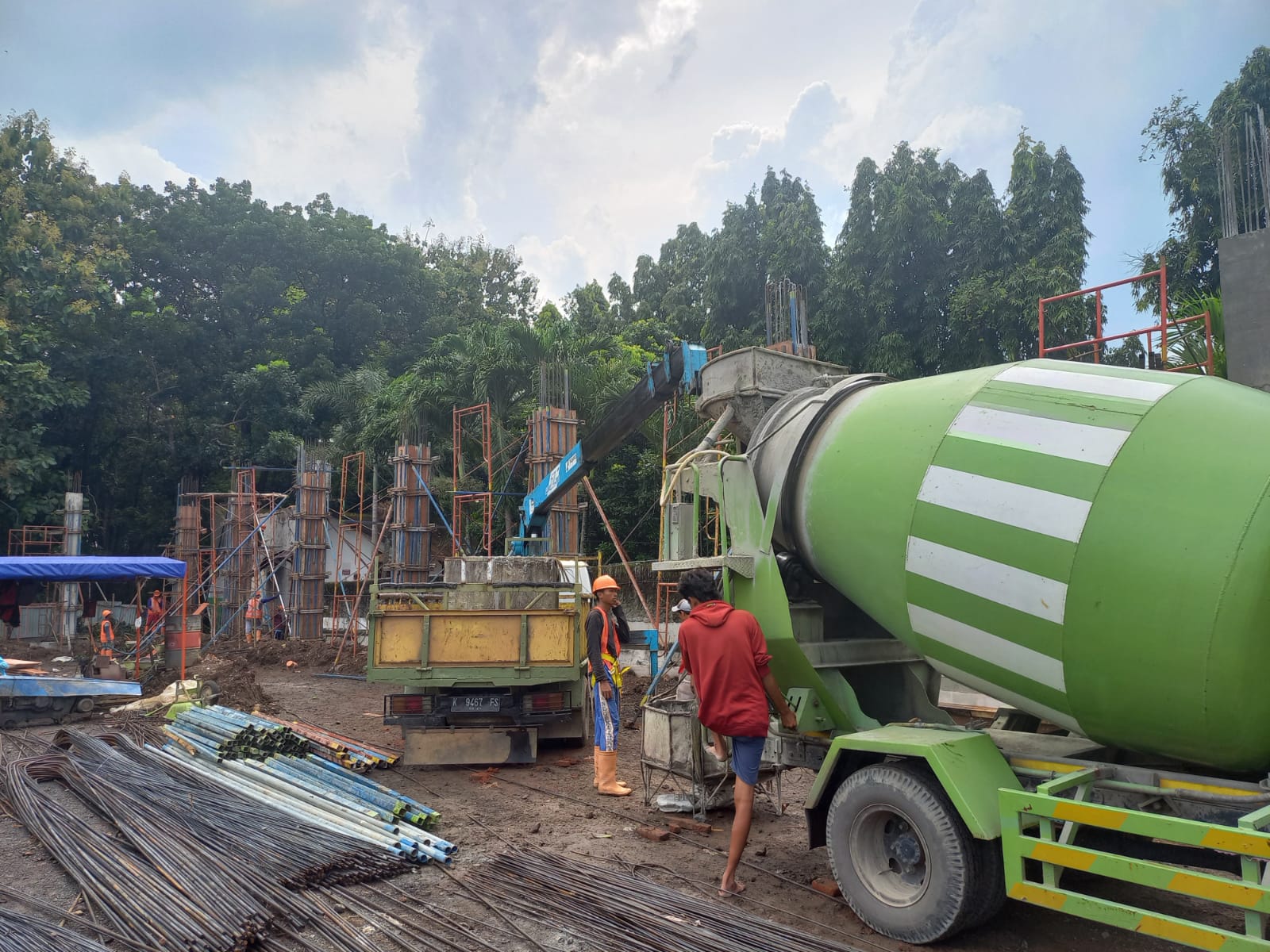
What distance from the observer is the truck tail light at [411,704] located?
845cm

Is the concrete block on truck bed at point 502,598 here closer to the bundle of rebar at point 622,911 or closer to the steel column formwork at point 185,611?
the bundle of rebar at point 622,911

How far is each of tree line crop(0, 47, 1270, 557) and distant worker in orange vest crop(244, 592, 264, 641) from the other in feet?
17.0

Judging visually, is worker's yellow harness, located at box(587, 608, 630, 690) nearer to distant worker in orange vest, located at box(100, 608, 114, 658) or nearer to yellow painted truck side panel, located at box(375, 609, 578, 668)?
yellow painted truck side panel, located at box(375, 609, 578, 668)

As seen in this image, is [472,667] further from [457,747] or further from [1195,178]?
[1195,178]

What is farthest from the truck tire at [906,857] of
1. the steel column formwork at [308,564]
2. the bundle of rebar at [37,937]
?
the steel column formwork at [308,564]

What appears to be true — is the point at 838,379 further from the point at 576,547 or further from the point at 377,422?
the point at 377,422

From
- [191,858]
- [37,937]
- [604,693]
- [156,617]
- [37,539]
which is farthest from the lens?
[37,539]

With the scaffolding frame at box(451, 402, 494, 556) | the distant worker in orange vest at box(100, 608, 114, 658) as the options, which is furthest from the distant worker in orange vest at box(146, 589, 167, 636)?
the scaffolding frame at box(451, 402, 494, 556)

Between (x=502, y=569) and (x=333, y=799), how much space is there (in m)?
4.88

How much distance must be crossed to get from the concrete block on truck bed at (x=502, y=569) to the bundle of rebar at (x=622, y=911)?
5.31 metres

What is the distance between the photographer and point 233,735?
828cm

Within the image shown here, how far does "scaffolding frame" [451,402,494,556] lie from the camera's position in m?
16.5

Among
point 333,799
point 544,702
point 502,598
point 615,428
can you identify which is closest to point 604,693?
point 544,702

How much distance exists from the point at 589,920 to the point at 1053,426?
3.31 metres
